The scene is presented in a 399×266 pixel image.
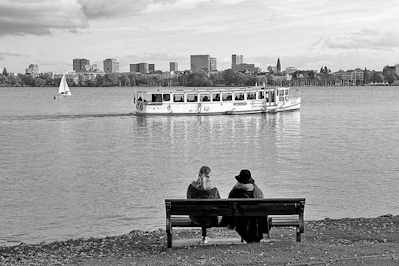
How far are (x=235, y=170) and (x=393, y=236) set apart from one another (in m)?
19.8

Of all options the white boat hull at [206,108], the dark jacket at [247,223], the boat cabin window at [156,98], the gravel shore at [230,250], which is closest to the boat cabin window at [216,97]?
the white boat hull at [206,108]

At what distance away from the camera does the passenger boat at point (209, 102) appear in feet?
264

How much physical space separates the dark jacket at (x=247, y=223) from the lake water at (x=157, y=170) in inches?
274

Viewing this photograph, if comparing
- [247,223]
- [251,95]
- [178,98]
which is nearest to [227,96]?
[251,95]

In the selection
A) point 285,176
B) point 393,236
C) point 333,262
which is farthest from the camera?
point 285,176

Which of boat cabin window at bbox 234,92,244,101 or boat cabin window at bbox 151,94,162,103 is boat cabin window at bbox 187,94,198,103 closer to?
boat cabin window at bbox 151,94,162,103

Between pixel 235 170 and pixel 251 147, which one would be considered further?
pixel 251 147

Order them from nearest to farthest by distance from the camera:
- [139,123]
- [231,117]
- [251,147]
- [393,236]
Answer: [393,236], [251,147], [139,123], [231,117]

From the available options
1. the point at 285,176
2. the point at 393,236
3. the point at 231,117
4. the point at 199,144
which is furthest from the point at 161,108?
Result: the point at 393,236

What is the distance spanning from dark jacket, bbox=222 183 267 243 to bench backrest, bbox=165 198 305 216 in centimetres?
40

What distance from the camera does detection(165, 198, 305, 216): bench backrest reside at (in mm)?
10875

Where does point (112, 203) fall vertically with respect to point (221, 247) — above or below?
below

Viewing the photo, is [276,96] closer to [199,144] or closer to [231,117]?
[231,117]

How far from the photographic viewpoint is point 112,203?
73.5ft
